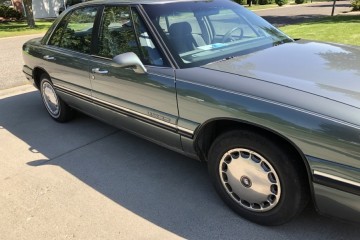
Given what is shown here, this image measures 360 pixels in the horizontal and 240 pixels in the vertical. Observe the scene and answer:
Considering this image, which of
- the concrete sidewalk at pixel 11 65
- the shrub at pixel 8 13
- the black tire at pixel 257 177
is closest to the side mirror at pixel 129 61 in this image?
the black tire at pixel 257 177

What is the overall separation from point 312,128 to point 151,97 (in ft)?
4.80

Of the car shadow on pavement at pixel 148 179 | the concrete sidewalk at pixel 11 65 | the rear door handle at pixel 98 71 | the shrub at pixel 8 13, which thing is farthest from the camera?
the shrub at pixel 8 13

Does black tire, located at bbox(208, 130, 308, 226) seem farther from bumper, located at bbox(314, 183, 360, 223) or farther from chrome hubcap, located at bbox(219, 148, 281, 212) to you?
bumper, located at bbox(314, 183, 360, 223)

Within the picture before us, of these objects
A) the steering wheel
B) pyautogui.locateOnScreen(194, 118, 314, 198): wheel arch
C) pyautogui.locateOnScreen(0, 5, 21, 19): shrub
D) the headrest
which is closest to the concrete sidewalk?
the headrest

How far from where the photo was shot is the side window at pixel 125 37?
325cm

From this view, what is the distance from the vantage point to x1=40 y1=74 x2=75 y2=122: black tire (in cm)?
493

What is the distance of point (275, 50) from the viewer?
3297mm

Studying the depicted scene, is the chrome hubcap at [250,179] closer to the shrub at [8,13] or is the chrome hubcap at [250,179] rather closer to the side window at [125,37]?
the side window at [125,37]

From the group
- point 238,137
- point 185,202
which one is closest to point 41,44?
point 185,202

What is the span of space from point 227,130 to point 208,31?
1129mm

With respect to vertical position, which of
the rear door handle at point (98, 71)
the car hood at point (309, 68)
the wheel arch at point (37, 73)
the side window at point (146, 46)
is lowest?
the wheel arch at point (37, 73)

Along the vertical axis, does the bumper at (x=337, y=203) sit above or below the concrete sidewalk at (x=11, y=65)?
above

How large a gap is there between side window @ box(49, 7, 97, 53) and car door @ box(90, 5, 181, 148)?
0.26m

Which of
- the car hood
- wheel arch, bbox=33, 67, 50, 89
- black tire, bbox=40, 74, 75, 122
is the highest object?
the car hood
